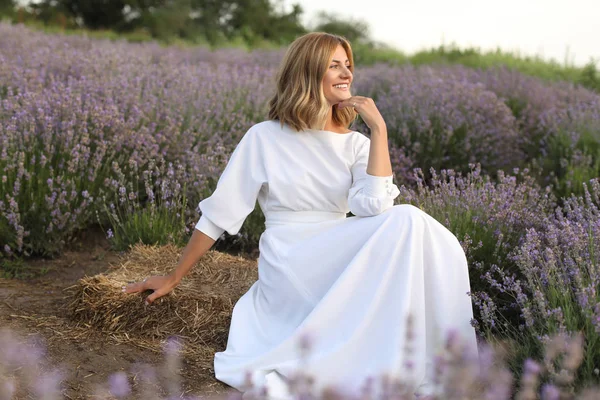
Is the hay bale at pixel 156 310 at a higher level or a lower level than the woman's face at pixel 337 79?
lower

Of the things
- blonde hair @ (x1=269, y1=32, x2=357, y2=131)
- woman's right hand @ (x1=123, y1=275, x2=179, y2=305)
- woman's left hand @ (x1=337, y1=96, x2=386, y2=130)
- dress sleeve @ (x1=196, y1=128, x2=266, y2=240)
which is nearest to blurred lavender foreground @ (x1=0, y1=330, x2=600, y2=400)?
woman's right hand @ (x1=123, y1=275, x2=179, y2=305)

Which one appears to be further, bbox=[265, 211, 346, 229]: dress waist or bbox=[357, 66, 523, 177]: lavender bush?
bbox=[357, 66, 523, 177]: lavender bush

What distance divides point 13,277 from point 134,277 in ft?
3.32

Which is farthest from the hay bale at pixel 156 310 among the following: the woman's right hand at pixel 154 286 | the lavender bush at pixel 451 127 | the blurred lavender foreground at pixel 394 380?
the lavender bush at pixel 451 127

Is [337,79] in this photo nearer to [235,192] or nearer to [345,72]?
[345,72]

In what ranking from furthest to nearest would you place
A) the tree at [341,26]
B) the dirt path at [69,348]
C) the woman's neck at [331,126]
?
1. the tree at [341,26]
2. the woman's neck at [331,126]
3. the dirt path at [69,348]

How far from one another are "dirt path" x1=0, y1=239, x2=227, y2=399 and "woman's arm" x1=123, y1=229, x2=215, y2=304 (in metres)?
0.23

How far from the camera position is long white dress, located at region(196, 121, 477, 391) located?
2.48 m

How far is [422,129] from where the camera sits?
562 cm

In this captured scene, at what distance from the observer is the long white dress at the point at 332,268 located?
2.48 m

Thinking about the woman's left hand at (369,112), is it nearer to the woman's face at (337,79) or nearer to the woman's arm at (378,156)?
the woman's arm at (378,156)

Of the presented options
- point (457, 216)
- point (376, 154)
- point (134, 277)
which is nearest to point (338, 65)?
point (376, 154)

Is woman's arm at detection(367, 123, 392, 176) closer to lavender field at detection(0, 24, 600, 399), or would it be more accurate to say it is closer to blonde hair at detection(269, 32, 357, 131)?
blonde hair at detection(269, 32, 357, 131)

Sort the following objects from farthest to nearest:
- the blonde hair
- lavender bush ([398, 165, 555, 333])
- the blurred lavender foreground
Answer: lavender bush ([398, 165, 555, 333]), the blonde hair, the blurred lavender foreground
